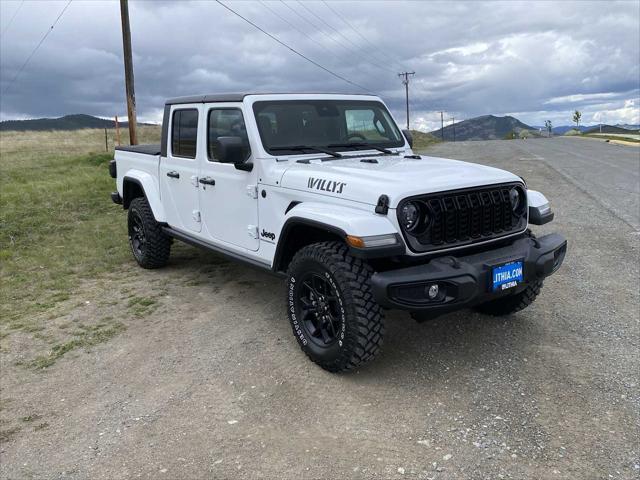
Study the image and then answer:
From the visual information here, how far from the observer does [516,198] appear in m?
4.16

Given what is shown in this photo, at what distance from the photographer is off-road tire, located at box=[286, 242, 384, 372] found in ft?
11.4

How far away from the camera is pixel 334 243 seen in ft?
12.3

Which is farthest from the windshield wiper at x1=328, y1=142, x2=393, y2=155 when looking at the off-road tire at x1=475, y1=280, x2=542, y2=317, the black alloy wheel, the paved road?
the paved road

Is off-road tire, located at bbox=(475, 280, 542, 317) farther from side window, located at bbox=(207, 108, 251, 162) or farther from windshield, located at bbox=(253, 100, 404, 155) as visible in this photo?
side window, located at bbox=(207, 108, 251, 162)

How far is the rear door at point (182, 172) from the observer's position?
535cm

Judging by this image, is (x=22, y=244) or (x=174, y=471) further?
(x=22, y=244)

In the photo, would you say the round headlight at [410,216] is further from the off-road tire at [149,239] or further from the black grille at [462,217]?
the off-road tire at [149,239]

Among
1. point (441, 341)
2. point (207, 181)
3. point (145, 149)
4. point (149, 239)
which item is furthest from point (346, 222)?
point (145, 149)

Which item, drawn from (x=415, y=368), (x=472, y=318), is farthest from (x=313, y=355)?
(x=472, y=318)

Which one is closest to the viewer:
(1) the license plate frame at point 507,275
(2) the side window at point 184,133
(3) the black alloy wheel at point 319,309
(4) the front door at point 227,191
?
(1) the license plate frame at point 507,275

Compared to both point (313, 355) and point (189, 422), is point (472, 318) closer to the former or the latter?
point (313, 355)

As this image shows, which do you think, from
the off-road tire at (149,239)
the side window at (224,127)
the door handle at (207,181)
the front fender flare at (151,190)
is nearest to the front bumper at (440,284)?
the side window at (224,127)

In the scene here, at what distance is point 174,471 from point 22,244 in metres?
6.44

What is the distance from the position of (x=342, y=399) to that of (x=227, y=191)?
2136 millimetres
